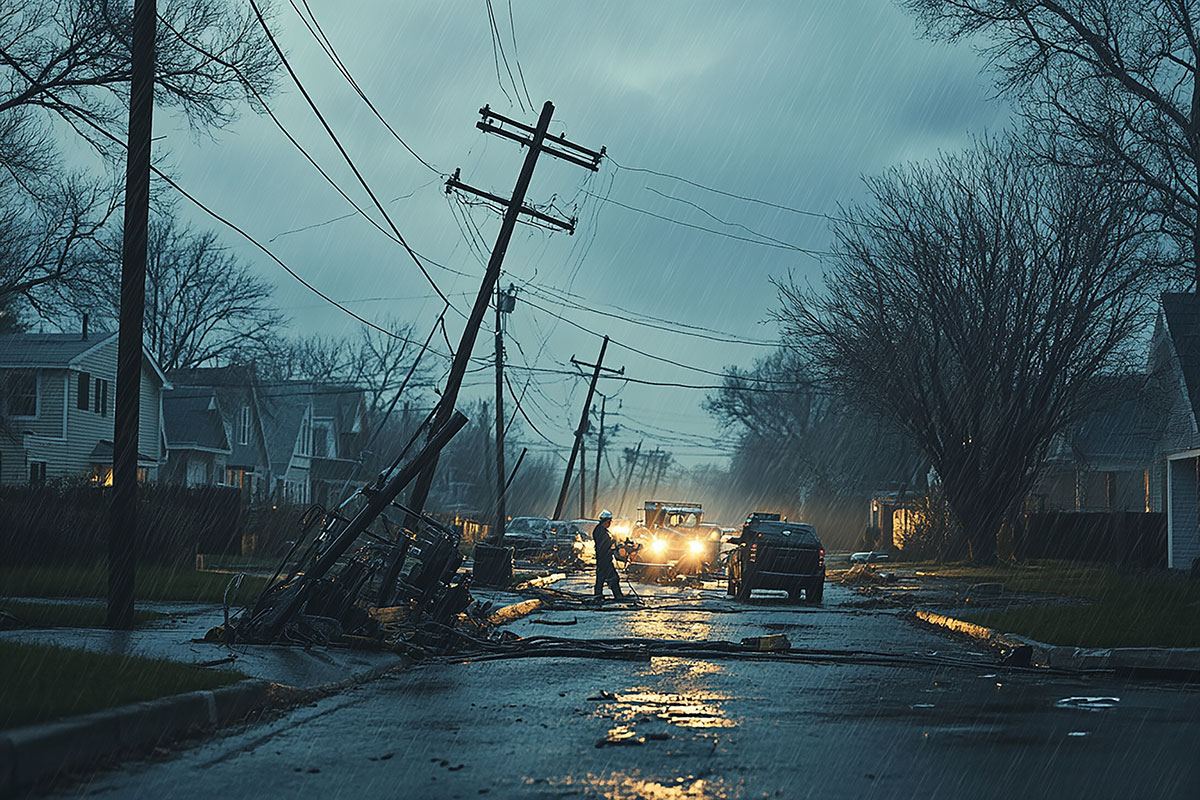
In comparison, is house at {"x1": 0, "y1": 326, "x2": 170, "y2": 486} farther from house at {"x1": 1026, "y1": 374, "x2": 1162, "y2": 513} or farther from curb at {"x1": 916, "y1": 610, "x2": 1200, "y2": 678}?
curb at {"x1": 916, "y1": 610, "x2": 1200, "y2": 678}

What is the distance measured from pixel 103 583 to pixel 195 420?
3983 cm

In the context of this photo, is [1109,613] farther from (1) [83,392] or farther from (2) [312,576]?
(1) [83,392]

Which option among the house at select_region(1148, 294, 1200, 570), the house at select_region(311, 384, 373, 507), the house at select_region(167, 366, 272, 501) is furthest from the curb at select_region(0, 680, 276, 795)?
the house at select_region(311, 384, 373, 507)

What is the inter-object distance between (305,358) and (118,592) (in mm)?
82230

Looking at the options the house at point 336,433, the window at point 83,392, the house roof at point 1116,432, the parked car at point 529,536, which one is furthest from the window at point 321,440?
the house roof at point 1116,432

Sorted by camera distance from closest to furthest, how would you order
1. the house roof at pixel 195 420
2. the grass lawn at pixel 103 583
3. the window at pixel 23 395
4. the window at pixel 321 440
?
the grass lawn at pixel 103 583
the window at pixel 23 395
the house roof at pixel 195 420
the window at pixel 321 440

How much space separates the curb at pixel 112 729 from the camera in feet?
21.2

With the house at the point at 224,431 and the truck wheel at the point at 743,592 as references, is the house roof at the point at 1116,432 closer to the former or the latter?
the truck wheel at the point at 743,592

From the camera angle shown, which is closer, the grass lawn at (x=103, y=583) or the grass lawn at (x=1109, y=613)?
the grass lawn at (x=1109, y=613)

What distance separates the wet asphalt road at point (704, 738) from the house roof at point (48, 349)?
37343 millimetres

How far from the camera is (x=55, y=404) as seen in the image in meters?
46.2

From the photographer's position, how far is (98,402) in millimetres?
49344

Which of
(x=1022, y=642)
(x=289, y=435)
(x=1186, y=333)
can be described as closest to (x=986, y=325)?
(x=1186, y=333)

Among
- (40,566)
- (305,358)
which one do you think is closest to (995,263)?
(40,566)
